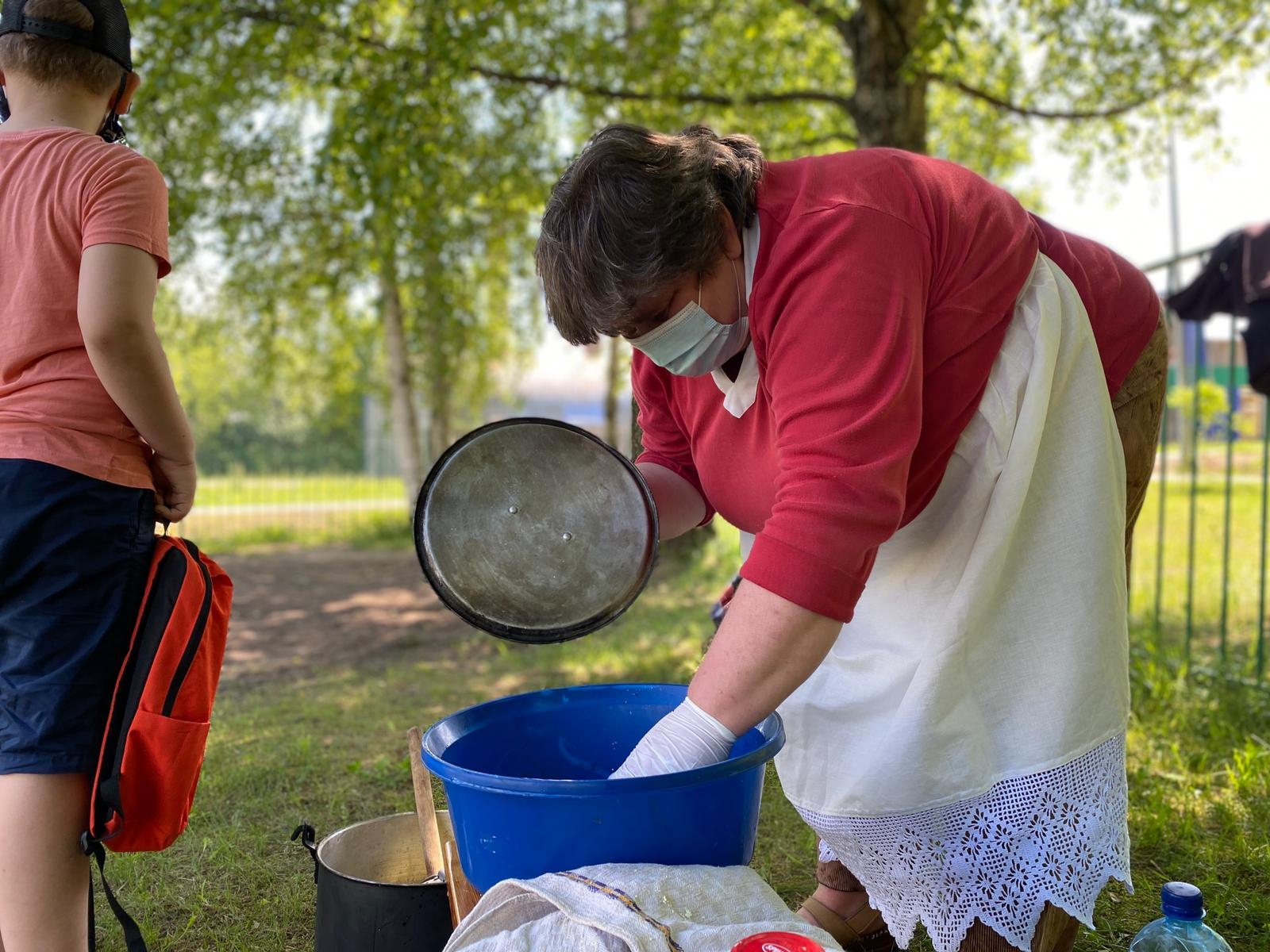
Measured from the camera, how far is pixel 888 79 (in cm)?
553

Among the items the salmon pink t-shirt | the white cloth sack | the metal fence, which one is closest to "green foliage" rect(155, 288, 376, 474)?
the metal fence

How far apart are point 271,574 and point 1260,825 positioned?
8.11 meters

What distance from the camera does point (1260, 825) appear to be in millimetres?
2879

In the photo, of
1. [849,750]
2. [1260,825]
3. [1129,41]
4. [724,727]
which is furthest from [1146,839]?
[1129,41]

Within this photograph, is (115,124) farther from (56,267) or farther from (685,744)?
(685,744)

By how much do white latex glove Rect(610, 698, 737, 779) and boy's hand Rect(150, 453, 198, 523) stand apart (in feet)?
3.41

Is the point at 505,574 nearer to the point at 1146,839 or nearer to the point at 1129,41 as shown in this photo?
the point at 1146,839

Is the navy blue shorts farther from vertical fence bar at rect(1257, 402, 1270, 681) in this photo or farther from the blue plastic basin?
vertical fence bar at rect(1257, 402, 1270, 681)

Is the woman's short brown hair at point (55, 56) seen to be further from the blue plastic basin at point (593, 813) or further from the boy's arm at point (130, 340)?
the blue plastic basin at point (593, 813)

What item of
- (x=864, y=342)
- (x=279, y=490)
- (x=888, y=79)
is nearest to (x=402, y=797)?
(x=864, y=342)

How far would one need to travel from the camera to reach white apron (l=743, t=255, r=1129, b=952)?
5.58ft

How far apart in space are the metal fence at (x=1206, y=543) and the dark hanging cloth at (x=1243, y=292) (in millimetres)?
137

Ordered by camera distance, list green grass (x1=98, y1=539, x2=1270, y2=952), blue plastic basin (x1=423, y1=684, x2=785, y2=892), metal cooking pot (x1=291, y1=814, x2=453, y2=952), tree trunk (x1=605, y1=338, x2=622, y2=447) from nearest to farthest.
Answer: blue plastic basin (x1=423, y1=684, x2=785, y2=892) → metal cooking pot (x1=291, y1=814, x2=453, y2=952) → green grass (x1=98, y1=539, x2=1270, y2=952) → tree trunk (x1=605, y1=338, x2=622, y2=447)

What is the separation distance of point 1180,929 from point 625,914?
3.54 ft
